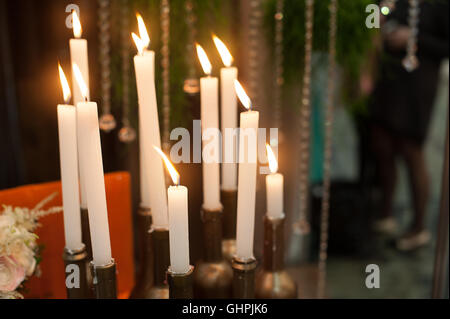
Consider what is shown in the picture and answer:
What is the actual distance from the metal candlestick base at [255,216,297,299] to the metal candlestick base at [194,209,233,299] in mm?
49

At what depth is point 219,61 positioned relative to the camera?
1.46 m

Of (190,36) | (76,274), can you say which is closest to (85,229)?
(76,274)

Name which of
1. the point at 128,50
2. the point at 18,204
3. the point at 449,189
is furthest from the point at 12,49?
the point at 449,189

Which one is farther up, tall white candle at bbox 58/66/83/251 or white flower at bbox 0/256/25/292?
tall white candle at bbox 58/66/83/251

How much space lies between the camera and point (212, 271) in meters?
0.73

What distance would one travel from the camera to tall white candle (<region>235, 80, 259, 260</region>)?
61 centimetres

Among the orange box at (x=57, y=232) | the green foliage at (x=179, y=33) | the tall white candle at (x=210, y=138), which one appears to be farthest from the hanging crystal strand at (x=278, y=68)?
the tall white candle at (x=210, y=138)

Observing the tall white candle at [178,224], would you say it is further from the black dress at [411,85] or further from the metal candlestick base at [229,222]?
the black dress at [411,85]

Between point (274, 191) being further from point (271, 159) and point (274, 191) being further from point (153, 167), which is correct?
point (153, 167)

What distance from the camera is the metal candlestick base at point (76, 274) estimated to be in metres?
0.66

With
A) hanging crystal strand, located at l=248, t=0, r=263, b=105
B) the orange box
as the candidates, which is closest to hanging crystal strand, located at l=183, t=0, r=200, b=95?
hanging crystal strand, located at l=248, t=0, r=263, b=105

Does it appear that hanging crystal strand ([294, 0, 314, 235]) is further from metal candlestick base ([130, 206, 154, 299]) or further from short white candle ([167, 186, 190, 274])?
short white candle ([167, 186, 190, 274])

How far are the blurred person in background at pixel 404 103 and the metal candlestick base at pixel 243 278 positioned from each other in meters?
1.52

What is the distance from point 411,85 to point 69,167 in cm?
213
